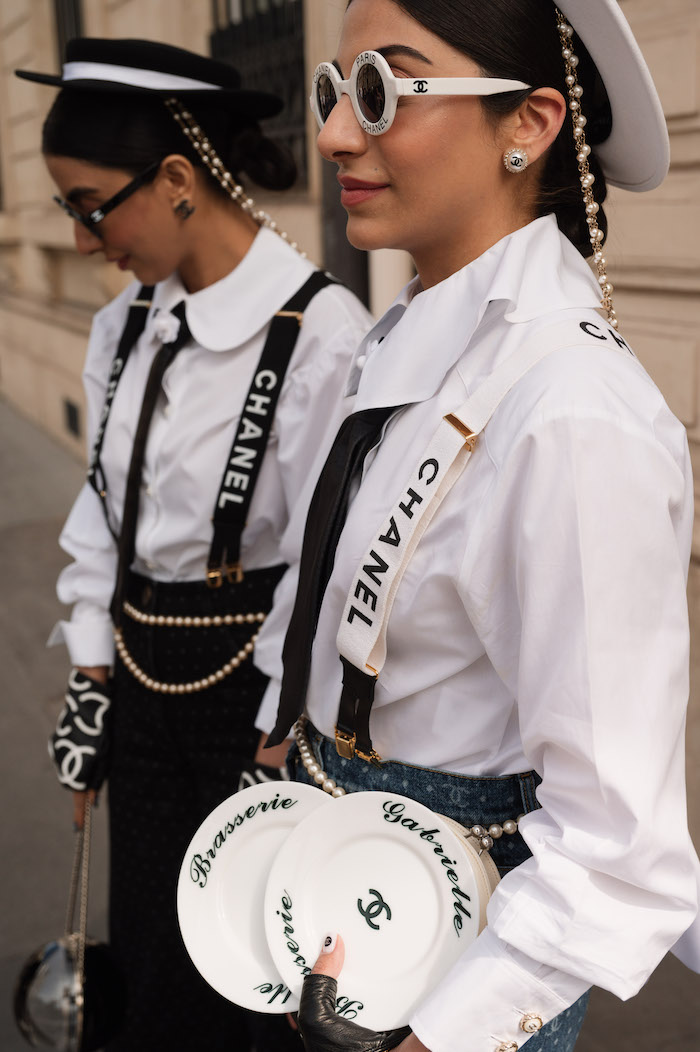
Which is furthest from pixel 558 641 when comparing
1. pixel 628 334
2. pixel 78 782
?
pixel 628 334

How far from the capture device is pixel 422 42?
1.18 m

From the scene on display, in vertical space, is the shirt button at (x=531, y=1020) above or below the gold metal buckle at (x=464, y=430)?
below

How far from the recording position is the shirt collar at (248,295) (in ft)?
6.70

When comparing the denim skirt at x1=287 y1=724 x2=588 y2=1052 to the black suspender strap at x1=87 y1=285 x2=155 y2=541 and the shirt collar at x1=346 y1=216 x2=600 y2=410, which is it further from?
the black suspender strap at x1=87 y1=285 x2=155 y2=541

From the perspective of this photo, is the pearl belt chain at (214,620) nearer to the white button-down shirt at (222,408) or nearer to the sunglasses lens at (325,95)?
the white button-down shirt at (222,408)

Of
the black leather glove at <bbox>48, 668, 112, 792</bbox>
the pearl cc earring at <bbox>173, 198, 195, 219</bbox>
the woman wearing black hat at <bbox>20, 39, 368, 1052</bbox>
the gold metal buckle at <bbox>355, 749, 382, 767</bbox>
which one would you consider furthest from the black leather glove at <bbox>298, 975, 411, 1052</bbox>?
the pearl cc earring at <bbox>173, 198, 195, 219</bbox>

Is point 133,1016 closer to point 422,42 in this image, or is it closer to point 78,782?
point 78,782

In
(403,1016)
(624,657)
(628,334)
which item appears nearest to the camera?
(624,657)

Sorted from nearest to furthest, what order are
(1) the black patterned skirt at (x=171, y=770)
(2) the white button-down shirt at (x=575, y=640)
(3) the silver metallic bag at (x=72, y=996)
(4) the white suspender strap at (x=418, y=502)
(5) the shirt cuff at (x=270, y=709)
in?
(2) the white button-down shirt at (x=575, y=640) < (4) the white suspender strap at (x=418, y=502) < (5) the shirt cuff at (x=270, y=709) < (1) the black patterned skirt at (x=171, y=770) < (3) the silver metallic bag at (x=72, y=996)

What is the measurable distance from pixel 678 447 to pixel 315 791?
0.62 metres

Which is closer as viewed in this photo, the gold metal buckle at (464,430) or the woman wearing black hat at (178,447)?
the gold metal buckle at (464,430)

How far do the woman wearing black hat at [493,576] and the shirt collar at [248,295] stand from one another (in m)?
0.68

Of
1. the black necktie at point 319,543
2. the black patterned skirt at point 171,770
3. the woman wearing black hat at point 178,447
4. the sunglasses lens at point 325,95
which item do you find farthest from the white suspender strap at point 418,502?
the black patterned skirt at point 171,770

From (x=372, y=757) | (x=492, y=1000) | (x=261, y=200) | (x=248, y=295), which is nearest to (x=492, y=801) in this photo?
(x=372, y=757)
